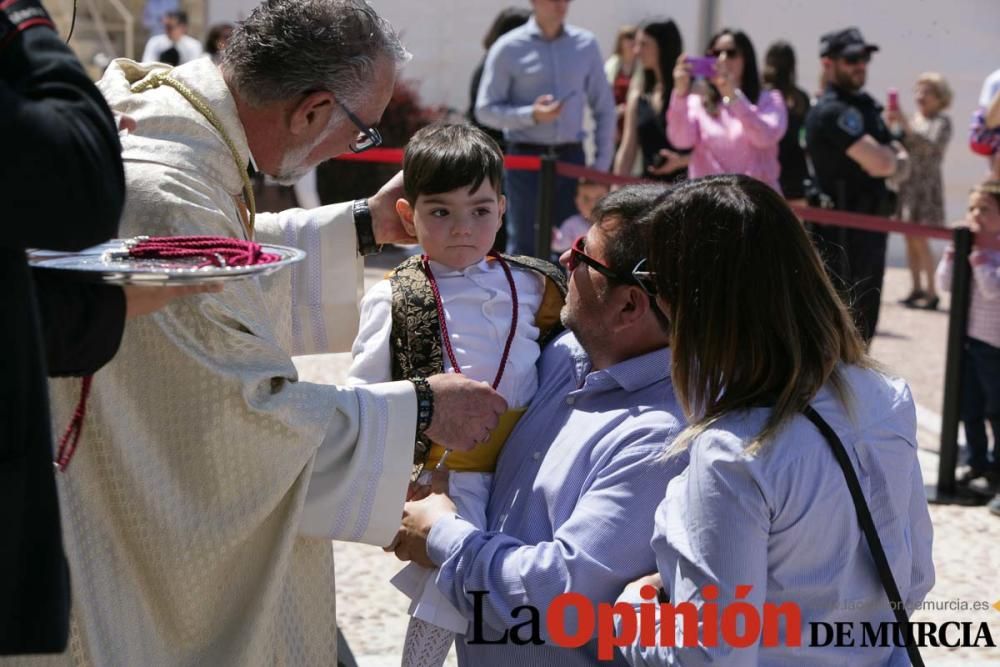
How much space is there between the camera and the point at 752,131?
25.7 ft

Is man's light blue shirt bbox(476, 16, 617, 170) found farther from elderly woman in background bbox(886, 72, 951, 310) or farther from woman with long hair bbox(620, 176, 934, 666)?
woman with long hair bbox(620, 176, 934, 666)

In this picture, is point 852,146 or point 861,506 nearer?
point 861,506

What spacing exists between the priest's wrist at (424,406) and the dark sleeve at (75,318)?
786mm

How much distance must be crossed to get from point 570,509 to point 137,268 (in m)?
1.08

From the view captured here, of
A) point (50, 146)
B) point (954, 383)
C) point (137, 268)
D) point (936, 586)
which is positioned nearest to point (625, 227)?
point (137, 268)

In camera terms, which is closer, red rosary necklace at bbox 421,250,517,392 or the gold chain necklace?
the gold chain necklace

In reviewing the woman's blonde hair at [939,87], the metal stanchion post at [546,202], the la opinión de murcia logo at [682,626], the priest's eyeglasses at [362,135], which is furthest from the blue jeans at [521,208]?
the la opinión de murcia logo at [682,626]

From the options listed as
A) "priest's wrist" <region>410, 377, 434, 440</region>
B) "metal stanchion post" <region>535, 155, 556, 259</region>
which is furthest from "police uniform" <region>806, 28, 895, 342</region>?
"priest's wrist" <region>410, 377, 434, 440</region>

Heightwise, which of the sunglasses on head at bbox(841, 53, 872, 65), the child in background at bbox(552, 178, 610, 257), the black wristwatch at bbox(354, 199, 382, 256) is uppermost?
the sunglasses on head at bbox(841, 53, 872, 65)

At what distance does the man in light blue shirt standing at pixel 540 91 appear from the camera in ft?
26.9

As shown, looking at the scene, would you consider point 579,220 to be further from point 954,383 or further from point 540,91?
point 954,383

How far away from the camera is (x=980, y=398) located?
6117mm

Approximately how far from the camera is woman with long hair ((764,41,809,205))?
8.43 meters

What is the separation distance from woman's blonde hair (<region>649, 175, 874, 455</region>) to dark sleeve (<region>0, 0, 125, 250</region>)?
2.94 feet
